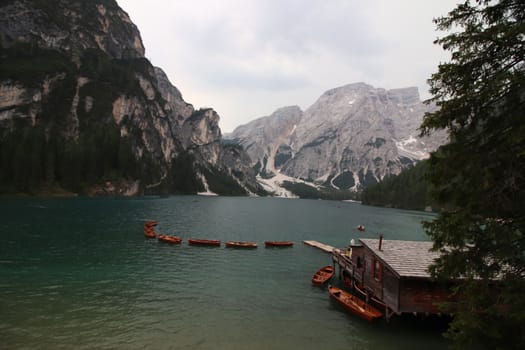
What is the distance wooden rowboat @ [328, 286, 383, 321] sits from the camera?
2553 cm

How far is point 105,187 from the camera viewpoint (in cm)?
16625

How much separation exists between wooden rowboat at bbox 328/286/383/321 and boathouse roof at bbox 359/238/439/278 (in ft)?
15.0

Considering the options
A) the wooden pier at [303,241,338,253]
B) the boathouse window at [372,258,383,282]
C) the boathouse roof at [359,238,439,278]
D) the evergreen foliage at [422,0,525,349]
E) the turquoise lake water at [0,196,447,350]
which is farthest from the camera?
the wooden pier at [303,241,338,253]

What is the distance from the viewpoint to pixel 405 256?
85.1 feet

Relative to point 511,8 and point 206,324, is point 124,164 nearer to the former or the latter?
point 206,324

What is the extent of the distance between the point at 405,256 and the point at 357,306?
5.92m

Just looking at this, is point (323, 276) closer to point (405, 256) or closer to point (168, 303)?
point (405, 256)

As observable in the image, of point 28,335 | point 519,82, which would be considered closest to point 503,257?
point 519,82

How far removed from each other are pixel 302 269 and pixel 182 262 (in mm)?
16387

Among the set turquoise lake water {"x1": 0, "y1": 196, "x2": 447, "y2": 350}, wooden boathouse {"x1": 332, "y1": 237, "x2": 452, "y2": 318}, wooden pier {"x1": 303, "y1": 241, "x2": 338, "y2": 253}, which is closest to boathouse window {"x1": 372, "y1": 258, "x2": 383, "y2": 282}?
wooden boathouse {"x1": 332, "y1": 237, "x2": 452, "y2": 318}

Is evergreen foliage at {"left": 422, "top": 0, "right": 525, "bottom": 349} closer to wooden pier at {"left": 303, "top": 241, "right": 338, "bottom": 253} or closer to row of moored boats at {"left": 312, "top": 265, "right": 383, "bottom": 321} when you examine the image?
row of moored boats at {"left": 312, "top": 265, "right": 383, "bottom": 321}

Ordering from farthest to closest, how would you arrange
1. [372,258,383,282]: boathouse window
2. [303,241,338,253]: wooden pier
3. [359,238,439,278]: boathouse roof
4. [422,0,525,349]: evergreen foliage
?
[303,241,338,253]: wooden pier, [372,258,383,282]: boathouse window, [359,238,439,278]: boathouse roof, [422,0,525,349]: evergreen foliage

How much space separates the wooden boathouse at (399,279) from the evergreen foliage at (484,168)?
306 inches

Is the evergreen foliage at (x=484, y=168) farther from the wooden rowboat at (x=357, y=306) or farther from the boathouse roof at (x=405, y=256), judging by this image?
the wooden rowboat at (x=357, y=306)
